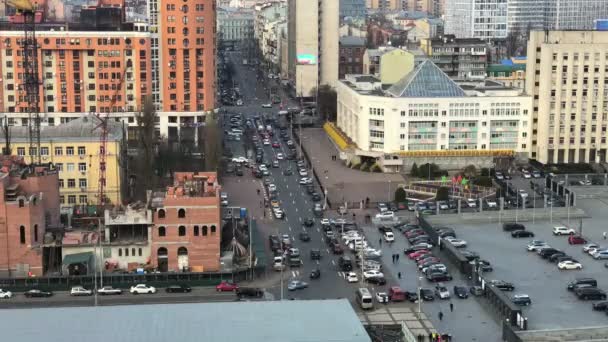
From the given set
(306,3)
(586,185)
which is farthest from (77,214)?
(306,3)

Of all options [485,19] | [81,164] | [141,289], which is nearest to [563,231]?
[141,289]

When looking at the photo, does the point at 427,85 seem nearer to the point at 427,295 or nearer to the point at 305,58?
the point at 427,295

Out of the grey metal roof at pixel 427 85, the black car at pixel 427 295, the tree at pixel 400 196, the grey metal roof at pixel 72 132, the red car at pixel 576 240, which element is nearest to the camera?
the black car at pixel 427 295

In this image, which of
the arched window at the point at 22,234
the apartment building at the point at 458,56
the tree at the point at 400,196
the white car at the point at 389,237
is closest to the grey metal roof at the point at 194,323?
the arched window at the point at 22,234

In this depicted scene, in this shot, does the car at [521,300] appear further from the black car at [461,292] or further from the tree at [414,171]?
the tree at [414,171]

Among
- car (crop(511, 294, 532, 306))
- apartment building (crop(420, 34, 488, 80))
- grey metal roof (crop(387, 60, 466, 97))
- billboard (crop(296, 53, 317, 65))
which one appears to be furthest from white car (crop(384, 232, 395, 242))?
billboard (crop(296, 53, 317, 65))

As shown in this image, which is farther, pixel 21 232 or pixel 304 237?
pixel 304 237

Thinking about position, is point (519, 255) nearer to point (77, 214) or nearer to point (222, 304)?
point (222, 304)
